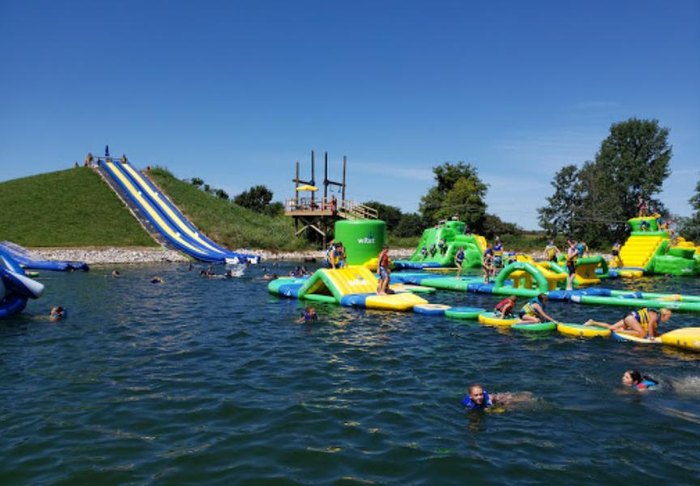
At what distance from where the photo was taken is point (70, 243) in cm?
3662

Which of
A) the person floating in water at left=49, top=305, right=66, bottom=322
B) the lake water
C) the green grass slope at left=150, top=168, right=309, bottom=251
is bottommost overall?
the lake water

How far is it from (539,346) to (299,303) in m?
9.09

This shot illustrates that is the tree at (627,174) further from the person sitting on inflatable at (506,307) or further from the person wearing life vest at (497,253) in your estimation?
the person sitting on inflatable at (506,307)

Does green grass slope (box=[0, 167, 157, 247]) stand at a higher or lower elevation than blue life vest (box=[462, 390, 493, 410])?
higher

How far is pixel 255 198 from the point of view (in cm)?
8031

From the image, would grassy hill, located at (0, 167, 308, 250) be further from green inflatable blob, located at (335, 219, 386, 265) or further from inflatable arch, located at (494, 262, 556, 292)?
inflatable arch, located at (494, 262, 556, 292)

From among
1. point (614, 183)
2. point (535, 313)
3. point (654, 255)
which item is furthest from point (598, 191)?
point (535, 313)

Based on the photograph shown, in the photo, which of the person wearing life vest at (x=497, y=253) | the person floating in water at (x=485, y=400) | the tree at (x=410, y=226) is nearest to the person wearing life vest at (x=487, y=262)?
the person wearing life vest at (x=497, y=253)

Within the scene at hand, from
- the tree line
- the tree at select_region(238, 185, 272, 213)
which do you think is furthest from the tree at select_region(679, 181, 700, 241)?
the tree at select_region(238, 185, 272, 213)

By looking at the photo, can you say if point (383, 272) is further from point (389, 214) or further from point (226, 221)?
point (389, 214)

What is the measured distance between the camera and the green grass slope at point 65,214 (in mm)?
37344

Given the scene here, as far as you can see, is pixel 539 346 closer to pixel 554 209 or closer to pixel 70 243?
pixel 70 243

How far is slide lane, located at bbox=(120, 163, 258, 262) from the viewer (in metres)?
37.3

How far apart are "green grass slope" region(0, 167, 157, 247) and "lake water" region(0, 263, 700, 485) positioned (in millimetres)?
25979
